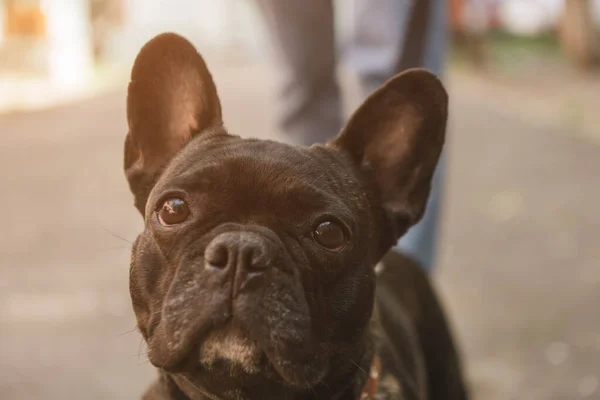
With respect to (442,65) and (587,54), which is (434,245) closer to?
(442,65)

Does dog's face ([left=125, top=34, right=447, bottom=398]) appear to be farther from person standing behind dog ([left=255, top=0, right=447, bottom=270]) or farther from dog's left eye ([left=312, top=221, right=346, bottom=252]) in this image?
person standing behind dog ([left=255, top=0, right=447, bottom=270])

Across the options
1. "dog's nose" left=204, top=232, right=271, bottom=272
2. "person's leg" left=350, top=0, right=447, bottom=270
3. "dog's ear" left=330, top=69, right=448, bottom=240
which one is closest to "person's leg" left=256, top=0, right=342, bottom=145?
"person's leg" left=350, top=0, right=447, bottom=270

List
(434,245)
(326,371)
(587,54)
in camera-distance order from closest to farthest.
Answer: (326,371)
(434,245)
(587,54)

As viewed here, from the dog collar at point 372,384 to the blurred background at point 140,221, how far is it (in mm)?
622

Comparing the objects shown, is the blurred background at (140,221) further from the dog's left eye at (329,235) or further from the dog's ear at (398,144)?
the dog's left eye at (329,235)

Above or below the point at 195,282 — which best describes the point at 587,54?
below

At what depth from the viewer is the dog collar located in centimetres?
170

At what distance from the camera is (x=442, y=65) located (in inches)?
109

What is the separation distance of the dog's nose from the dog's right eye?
0.14 meters

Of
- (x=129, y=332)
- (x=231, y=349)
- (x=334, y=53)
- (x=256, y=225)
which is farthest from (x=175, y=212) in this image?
(x=334, y=53)

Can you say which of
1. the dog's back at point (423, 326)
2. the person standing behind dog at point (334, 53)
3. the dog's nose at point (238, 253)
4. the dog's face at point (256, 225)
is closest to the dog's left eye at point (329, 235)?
the dog's face at point (256, 225)

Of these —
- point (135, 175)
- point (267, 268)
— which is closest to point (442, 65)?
point (135, 175)

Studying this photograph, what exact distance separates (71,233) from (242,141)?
261 centimetres

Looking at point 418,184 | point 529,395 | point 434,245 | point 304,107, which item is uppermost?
point 418,184
